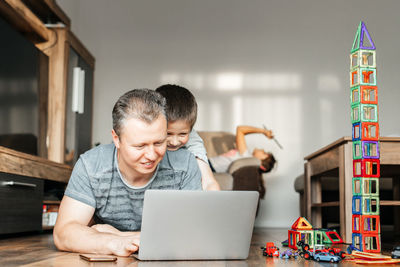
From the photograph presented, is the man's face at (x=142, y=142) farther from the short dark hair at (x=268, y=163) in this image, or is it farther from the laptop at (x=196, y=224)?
the short dark hair at (x=268, y=163)

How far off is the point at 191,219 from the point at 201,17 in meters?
4.30

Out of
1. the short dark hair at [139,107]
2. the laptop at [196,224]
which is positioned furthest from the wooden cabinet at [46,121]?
the laptop at [196,224]

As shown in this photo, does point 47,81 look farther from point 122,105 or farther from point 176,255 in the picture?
point 176,255

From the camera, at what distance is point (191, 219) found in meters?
1.44

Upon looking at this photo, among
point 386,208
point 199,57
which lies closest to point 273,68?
point 199,57

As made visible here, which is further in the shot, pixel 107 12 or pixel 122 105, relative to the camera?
pixel 107 12

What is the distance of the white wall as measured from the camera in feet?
17.2

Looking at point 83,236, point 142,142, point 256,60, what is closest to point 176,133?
point 142,142

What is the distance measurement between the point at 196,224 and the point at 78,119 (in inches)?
117

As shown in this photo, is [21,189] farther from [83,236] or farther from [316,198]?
[316,198]

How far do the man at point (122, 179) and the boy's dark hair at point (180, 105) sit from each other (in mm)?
176

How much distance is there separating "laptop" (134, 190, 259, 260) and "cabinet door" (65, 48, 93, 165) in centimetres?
258

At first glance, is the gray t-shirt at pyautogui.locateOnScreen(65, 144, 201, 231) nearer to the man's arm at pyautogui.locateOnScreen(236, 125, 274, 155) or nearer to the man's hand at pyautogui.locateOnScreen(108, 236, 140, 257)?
the man's hand at pyautogui.locateOnScreen(108, 236, 140, 257)

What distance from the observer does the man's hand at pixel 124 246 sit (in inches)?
60.1
